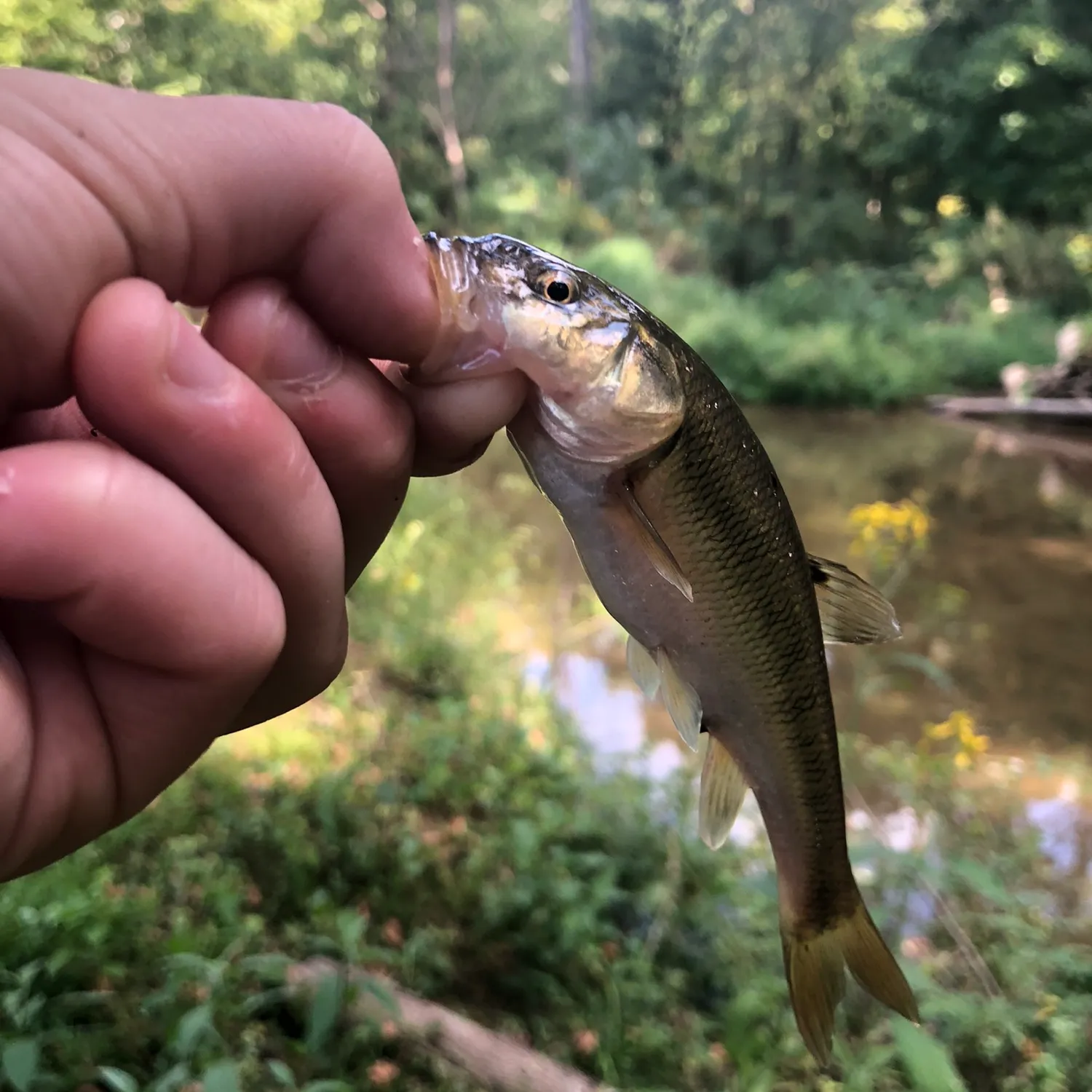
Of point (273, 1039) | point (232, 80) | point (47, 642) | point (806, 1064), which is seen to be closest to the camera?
point (47, 642)

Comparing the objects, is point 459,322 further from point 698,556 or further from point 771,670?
point 771,670

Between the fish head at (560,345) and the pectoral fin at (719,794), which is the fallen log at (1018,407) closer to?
the pectoral fin at (719,794)

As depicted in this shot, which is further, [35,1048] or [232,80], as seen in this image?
[232,80]

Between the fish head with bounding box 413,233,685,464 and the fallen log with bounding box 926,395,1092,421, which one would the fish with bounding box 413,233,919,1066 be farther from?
the fallen log with bounding box 926,395,1092,421


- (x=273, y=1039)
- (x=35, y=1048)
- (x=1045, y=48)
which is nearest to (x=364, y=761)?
(x=273, y=1039)

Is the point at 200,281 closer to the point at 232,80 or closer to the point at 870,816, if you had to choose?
the point at 870,816

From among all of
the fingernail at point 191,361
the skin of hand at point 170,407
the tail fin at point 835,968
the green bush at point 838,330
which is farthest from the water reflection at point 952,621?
the green bush at point 838,330
